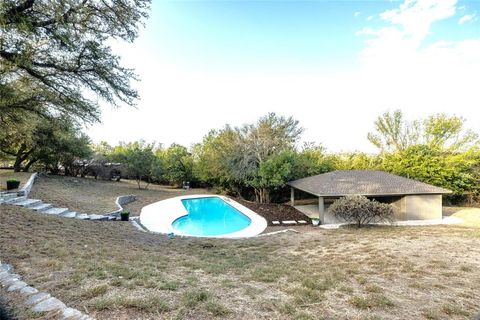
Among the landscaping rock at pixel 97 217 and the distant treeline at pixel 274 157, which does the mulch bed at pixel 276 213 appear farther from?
the landscaping rock at pixel 97 217

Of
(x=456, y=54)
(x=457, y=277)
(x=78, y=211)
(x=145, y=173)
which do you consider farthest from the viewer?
(x=145, y=173)

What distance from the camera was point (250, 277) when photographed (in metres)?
4.03

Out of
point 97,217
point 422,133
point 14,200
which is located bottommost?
point 97,217

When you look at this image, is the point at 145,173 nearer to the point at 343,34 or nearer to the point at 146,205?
the point at 146,205

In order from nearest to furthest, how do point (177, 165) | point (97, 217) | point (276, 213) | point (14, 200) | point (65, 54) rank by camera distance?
1. point (65, 54)
2. point (14, 200)
3. point (97, 217)
4. point (276, 213)
5. point (177, 165)

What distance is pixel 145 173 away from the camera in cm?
2181

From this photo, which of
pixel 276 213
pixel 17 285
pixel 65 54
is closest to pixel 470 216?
pixel 276 213

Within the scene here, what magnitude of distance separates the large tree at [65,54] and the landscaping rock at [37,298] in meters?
4.63

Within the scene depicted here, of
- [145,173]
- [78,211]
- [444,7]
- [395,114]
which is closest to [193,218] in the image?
[78,211]

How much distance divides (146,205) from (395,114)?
79.5ft

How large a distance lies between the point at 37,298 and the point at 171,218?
9878 mm

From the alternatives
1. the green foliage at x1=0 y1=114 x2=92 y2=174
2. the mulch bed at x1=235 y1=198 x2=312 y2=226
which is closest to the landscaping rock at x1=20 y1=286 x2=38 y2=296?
the mulch bed at x1=235 y1=198 x2=312 y2=226

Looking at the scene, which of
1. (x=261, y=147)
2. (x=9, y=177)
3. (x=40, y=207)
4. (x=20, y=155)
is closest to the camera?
(x=40, y=207)

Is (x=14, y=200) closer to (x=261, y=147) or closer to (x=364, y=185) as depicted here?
(x=261, y=147)
